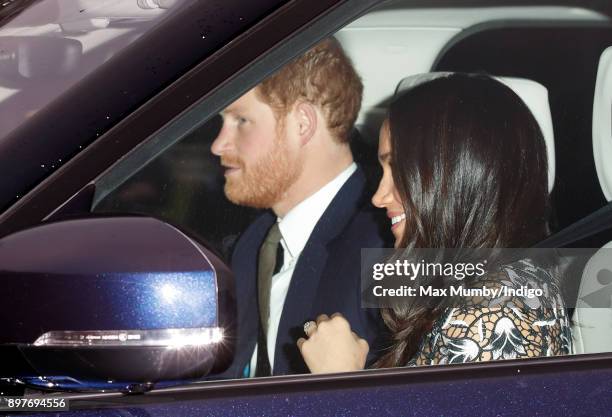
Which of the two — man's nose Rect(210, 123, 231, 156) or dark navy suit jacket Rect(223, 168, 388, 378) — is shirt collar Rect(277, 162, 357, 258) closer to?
dark navy suit jacket Rect(223, 168, 388, 378)

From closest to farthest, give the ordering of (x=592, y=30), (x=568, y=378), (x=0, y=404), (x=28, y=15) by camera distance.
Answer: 1. (x=0, y=404)
2. (x=568, y=378)
3. (x=592, y=30)
4. (x=28, y=15)

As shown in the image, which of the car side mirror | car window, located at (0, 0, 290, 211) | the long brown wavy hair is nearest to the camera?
the car side mirror

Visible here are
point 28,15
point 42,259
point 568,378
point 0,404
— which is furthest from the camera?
point 28,15

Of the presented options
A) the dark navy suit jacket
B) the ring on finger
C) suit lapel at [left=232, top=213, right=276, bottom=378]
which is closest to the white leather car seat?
the dark navy suit jacket

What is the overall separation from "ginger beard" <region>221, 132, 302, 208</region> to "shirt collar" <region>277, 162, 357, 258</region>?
39 millimetres

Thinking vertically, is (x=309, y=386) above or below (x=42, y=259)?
below

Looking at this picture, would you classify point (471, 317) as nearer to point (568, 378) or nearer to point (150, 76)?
point (568, 378)

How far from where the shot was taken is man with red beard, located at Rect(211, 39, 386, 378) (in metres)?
1.70

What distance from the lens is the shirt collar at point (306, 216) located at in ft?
5.66

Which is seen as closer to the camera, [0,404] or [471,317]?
[0,404]

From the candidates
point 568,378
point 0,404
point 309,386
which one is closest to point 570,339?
point 568,378

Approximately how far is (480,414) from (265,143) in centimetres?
Answer: 57

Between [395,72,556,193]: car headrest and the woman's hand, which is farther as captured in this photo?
[395,72,556,193]: car headrest

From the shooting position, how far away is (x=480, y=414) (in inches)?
64.4
